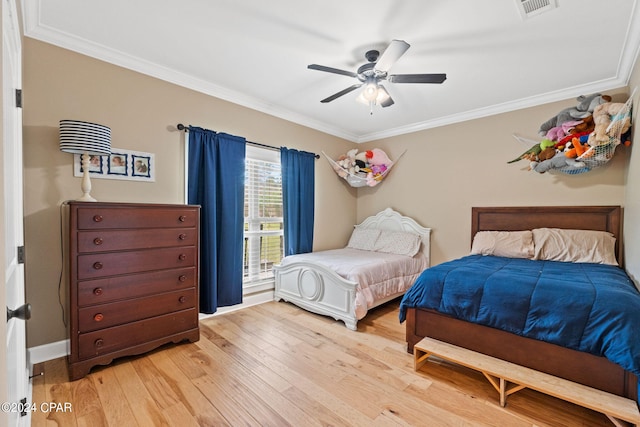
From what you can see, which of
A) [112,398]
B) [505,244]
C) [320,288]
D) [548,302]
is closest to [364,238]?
[320,288]

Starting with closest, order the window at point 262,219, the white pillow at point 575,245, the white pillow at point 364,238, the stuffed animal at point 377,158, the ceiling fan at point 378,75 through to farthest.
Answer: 1. the ceiling fan at point 378,75
2. the white pillow at point 575,245
3. the window at point 262,219
4. the white pillow at point 364,238
5. the stuffed animal at point 377,158

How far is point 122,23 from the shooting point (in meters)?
2.10

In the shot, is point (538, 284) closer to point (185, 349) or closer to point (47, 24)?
point (185, 349)

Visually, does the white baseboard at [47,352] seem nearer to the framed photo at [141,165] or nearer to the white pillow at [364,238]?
the framed photo at [141,165]

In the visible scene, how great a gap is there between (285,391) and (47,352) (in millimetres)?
1909

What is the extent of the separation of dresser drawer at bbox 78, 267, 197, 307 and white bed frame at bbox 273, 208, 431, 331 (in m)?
1.27

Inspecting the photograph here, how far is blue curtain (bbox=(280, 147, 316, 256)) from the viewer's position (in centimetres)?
385

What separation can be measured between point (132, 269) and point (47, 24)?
193 cm

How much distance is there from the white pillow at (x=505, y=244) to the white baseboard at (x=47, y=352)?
4.07 metres

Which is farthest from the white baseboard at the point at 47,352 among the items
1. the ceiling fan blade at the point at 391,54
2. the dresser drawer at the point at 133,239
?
the ceiling fan blade at the point at 391,54

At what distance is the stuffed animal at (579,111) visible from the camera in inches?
108

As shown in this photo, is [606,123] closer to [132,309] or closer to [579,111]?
[579,111]

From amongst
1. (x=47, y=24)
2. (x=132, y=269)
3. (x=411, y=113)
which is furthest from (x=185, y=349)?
(x=411, y=113)

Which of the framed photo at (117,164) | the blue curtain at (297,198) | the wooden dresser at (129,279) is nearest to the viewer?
the wooden dresser at (129,279)
